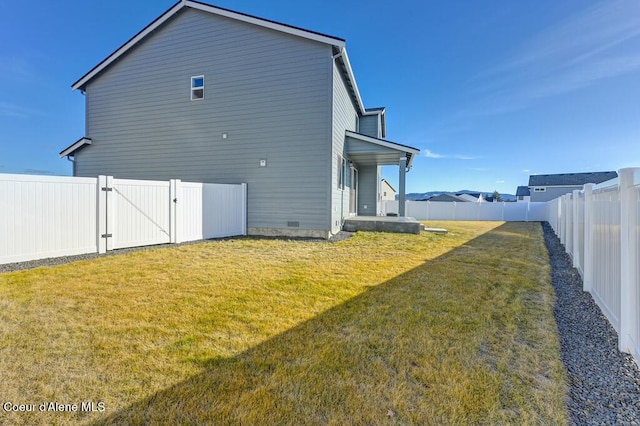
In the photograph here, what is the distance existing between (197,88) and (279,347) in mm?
10514

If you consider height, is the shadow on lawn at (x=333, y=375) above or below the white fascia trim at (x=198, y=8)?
below

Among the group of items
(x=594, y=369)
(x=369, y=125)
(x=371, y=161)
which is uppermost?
(x=369, y=125)

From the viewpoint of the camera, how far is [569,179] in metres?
34.1

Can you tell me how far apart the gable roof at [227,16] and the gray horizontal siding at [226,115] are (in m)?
0.22

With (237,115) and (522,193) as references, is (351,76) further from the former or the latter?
(522,193)

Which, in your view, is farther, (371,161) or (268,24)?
(371,161)

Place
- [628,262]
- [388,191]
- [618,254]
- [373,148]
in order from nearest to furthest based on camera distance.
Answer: [628,262] → [618,254] → [373,148] → [388,191]

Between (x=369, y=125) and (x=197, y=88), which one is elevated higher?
(x=369, y=125)

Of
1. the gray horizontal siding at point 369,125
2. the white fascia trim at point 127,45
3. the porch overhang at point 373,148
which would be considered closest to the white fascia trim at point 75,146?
the white fascia trim at point 127,45

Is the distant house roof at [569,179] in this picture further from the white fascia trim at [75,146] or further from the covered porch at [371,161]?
the white fascia trim at [75,146]

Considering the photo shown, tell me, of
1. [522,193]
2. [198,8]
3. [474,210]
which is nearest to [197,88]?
[198,8]

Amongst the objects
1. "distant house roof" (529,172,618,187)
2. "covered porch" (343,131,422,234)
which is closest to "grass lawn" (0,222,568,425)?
"covered porch" (343,131,422,234)

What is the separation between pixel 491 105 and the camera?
51.0 feet

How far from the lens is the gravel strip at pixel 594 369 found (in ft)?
5.89
